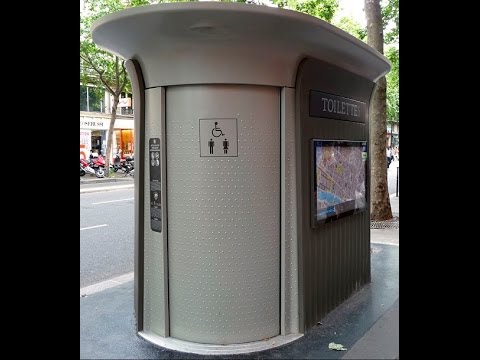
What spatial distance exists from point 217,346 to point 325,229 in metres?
1.52

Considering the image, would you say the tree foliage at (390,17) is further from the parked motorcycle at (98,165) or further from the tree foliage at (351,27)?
the parked motorcycle at (98,165)

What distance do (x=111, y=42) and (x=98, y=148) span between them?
98.3 ft

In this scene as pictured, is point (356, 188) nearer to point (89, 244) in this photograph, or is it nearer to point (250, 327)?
point (250, 327)

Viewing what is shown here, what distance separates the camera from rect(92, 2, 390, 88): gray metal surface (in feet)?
11.1

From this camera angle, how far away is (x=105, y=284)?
238 inches

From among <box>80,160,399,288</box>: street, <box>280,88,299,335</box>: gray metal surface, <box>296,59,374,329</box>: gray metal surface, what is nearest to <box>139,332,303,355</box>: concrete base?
<box>280,88,299,335</box>: gray metal surface

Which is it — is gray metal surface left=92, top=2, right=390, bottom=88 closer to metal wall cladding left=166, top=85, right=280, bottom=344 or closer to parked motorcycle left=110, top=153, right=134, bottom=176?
metal wall cladding left=166, top=85, right=280, bottom=344

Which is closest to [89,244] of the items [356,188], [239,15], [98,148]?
[356,188]

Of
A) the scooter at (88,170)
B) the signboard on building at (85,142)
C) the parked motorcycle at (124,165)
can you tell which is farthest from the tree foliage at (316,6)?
the signboard on building at (85,142)

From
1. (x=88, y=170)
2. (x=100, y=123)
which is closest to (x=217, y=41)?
(x=88, y=170)

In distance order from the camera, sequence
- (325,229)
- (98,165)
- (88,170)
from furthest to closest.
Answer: (98,165)
(88,170)
(325,229)

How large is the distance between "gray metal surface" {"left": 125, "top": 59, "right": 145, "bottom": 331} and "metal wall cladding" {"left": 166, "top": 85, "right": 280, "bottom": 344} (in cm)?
33

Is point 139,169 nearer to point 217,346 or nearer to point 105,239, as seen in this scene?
point 217,346
